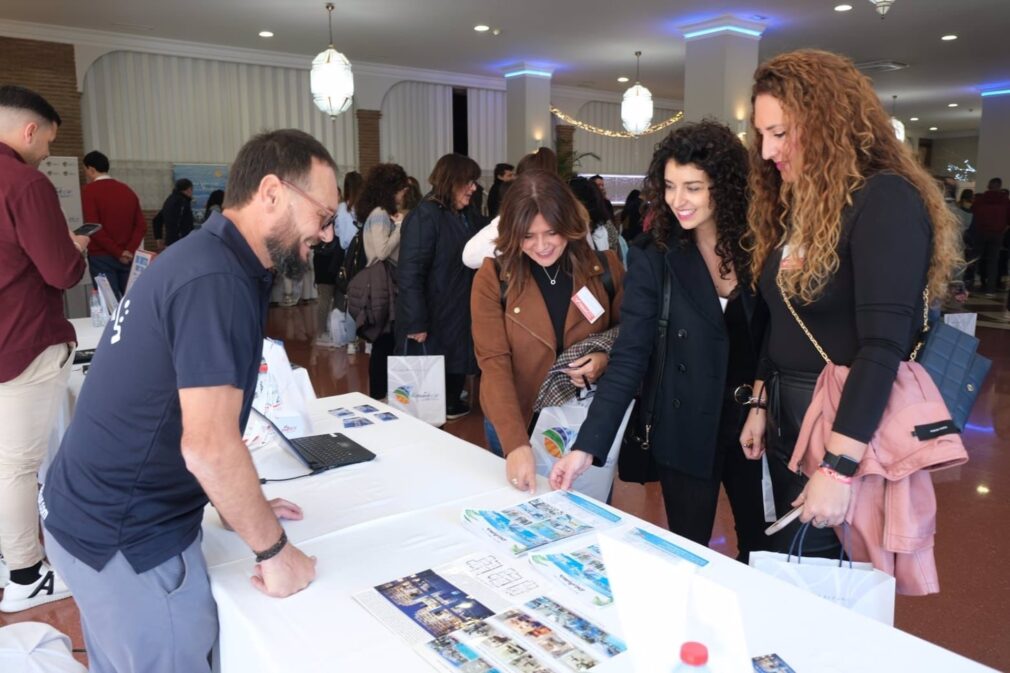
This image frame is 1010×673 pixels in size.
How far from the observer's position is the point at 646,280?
5.67 feet

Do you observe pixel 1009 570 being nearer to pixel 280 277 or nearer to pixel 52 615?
pixel 280 277

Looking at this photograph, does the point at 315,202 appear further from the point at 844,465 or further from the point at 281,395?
the point at 844,465

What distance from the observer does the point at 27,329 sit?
7.68 feet

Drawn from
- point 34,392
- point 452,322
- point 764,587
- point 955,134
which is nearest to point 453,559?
point 764,587

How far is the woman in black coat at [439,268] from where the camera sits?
3.80 meters

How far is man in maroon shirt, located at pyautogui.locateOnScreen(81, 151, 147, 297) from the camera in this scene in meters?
6.19

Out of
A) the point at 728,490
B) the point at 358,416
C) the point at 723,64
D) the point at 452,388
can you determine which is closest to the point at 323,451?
the point at 358,416

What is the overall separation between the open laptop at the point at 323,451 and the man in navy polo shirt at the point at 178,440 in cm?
49

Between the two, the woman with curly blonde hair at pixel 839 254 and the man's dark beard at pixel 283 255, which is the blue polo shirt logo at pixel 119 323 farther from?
the woman with curly blonde hair at pixel 839 254

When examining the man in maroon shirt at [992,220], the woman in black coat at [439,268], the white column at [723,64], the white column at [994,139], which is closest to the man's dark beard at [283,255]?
the woman in black coat at [439,268]

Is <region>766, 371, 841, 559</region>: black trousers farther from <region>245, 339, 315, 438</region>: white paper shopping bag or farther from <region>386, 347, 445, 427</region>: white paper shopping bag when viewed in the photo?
<region>386, 347, 445, 427</region>: white paper shopping bag

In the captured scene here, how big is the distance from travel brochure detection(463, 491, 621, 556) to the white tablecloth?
1.5 inches

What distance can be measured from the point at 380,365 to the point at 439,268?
0.81 m

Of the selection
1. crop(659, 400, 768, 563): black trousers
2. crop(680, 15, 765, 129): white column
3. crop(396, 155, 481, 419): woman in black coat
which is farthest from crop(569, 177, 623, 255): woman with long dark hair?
crop(680, 15, 765, 129): white column
